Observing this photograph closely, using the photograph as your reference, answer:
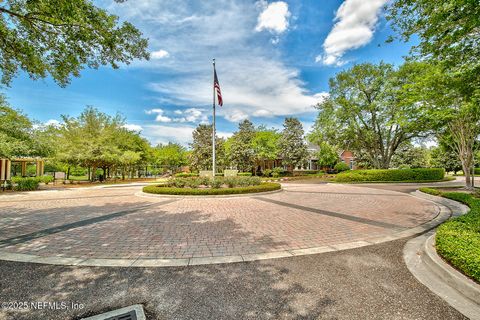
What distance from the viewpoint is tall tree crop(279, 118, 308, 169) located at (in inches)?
1286

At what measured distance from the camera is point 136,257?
3.87 m

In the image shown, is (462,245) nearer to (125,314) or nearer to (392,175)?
(125,314)

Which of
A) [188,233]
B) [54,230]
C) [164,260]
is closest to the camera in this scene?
[164,260]

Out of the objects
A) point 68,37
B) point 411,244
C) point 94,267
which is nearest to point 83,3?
point 68,37

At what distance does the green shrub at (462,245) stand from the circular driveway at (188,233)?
44.3 inches

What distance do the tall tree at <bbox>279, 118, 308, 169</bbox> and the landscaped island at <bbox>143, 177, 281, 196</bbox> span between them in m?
18.7

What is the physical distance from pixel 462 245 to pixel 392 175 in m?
21.1

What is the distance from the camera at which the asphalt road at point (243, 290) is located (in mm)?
2400

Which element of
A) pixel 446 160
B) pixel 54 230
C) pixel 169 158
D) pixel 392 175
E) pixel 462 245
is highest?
pixel 169 158

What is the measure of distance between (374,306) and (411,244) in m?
2.94

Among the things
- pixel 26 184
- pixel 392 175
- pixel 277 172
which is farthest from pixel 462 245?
pixel 277 172

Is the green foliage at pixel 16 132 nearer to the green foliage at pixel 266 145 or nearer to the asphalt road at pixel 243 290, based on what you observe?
the asphalt road at pixel 243 290

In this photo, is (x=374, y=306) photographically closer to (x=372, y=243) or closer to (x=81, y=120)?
(x=372, y=243)

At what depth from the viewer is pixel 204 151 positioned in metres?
36.7
